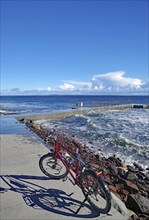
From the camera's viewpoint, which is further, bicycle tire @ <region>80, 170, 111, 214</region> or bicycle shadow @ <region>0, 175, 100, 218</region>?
bicycle shadow @ <region>0, 175, 100, 218</region>

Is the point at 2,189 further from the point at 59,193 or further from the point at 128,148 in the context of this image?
the point at 128,148

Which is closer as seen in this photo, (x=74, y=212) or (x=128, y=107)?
(x=74, y=212)

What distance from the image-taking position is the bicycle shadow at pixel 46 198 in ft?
15.0

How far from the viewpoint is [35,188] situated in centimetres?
558

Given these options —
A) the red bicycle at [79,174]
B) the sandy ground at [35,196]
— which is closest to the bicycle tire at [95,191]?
the red bicycle at [79,174]

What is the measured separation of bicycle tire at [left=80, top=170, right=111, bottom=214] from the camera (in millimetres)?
4359

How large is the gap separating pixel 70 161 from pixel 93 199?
3.16 ft

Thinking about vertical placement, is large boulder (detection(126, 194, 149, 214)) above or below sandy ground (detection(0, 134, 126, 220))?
below

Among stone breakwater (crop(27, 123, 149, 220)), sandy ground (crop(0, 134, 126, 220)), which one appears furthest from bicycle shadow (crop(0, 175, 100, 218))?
stone breakwater (crop(27, 123, 149, 220))

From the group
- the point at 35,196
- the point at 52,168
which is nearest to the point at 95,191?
the point at 35,196

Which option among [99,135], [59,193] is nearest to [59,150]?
[59,193]

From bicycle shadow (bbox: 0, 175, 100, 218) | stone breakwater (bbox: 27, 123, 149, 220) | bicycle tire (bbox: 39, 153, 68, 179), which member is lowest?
stone breakwater (bbox: 27, 123, 149, 220)

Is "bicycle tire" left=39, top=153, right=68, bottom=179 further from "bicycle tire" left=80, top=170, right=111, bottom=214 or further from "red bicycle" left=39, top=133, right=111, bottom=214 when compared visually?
"bicycle tire" left=80, top=170, right=111, bottom=214

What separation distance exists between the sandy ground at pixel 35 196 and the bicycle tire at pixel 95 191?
12 centimetres
